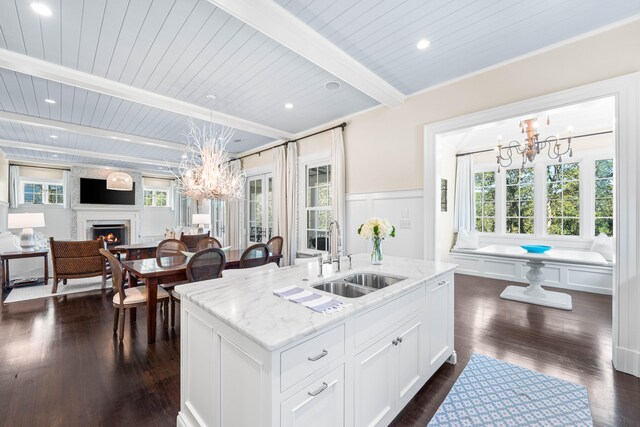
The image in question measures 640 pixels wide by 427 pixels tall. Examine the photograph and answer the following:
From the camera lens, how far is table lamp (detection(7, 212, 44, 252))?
484 cm

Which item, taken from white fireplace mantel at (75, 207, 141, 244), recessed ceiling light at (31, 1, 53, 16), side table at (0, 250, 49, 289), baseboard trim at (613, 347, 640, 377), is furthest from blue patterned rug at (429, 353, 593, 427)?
white fireplace mantel at (75, 207, 141, 244)

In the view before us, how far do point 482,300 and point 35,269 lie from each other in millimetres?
8264

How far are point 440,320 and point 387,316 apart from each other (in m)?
0.88

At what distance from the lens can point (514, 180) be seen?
5789 mm

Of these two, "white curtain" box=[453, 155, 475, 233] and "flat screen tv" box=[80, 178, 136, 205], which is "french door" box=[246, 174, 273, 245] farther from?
"flat screen tv" box=[80, 178, 136, 205]

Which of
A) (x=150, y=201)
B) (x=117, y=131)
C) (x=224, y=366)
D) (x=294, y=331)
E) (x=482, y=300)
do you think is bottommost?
(x=482, y=300)

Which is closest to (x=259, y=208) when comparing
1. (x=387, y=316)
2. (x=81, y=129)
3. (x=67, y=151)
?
(x=81, y=129)

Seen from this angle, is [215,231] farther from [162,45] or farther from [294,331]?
[294,331]

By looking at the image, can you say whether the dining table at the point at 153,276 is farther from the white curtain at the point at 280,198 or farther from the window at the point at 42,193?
the window at the point at 42,193

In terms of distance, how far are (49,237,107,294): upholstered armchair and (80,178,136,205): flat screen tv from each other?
196 inches

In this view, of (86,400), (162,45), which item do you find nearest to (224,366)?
(86,400)

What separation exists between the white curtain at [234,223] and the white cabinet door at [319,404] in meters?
5.97

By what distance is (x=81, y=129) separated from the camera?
15.7 feet

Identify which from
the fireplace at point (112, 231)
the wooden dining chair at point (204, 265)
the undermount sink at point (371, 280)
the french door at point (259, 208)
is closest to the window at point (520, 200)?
the undermount sink at point (371, 280)
